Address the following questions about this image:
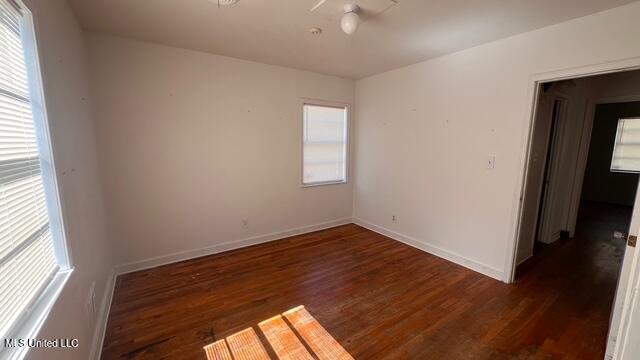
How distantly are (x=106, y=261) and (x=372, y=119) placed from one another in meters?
3.93

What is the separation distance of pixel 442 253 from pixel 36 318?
3673mm

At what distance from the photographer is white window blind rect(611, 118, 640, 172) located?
5742mm

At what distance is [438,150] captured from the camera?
11.0 ft

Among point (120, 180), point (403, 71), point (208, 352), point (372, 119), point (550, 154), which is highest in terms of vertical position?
point (403, 71)

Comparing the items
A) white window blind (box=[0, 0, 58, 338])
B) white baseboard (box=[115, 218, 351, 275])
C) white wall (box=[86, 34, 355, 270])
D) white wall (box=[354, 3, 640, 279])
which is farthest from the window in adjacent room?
white wall (box=[354, 3, 640, 279])

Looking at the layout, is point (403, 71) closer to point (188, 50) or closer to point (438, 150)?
point (438, 150)

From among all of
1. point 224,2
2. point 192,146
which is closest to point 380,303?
point 192,146

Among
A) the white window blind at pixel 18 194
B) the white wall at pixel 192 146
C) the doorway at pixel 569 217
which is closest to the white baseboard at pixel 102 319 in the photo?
the white wall at pixel 192 146

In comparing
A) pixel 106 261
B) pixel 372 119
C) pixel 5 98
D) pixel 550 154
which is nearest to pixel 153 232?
pixel 106 261

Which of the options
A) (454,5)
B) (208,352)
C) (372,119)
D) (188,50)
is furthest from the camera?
(372,119)

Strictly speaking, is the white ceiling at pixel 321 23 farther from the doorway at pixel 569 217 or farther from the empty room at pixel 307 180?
the doorway at pixel 569 217

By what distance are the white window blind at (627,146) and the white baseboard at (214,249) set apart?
7.09 meters

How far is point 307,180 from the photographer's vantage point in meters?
4.21

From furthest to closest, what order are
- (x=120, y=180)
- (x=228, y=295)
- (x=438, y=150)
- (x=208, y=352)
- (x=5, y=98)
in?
(x=438, y=150), (x=120, y=180), (x=228, y=295), (x=208, y=352), (x=5, y=98)
